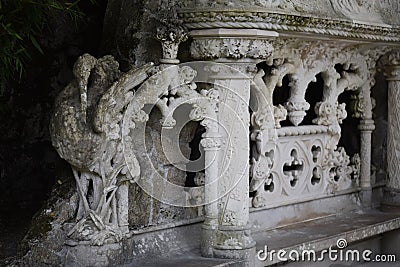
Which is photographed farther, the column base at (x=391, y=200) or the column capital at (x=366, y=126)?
the column base at (x=391, y=200)

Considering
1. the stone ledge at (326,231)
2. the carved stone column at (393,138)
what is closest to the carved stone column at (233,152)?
the stone ledge at (326,231)

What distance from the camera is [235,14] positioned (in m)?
4.55

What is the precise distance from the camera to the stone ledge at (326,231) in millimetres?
5297

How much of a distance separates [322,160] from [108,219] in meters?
2.16

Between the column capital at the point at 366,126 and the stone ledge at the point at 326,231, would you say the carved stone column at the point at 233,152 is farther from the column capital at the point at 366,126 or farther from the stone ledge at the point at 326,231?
the column capital at the point at 366,126

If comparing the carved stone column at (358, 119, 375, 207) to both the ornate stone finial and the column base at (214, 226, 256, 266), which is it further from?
the ornate stone finial

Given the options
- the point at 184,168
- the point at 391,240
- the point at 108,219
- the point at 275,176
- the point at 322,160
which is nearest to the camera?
the point at 108,219

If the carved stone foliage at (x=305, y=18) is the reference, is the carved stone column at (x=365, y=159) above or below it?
below

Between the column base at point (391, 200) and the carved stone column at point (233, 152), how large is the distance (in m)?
2.18

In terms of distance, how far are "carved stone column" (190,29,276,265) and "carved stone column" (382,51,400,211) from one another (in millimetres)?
2162

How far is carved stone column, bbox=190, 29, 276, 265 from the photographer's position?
186 inches

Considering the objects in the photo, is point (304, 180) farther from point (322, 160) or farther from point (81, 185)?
point (81, 185)

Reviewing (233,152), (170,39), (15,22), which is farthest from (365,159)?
(15,22)

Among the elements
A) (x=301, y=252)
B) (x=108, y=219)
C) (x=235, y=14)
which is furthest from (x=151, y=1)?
(x=301, y=252)
